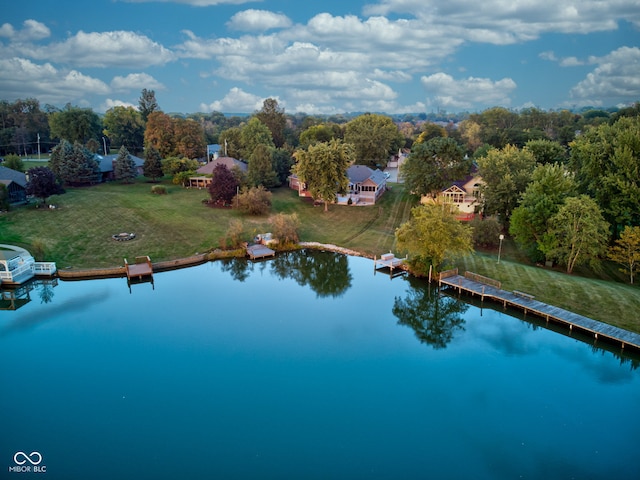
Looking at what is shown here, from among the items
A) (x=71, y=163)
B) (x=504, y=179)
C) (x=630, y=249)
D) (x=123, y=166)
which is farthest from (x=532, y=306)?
(x=71, y=163)

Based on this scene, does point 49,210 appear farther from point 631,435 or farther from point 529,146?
point 529,146

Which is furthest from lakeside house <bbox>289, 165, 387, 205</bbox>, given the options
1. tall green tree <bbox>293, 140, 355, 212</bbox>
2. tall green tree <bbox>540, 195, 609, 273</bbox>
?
tall green tree <bbox>540, 195, 609, 273</bbox>

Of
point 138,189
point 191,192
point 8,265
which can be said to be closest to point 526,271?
point 8,265

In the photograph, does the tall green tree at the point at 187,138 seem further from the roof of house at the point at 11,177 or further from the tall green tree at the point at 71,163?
the roof of house at the point at 11,177

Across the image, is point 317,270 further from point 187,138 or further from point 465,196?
point 187,138

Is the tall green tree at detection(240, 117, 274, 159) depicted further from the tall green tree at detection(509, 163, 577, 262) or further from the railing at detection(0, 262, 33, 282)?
the tall green tree at detection(509, 163, 577, 262)
